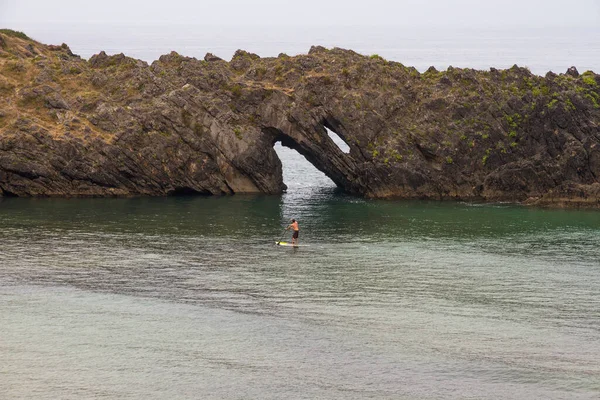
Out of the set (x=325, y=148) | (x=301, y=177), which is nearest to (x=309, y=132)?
(x=325, y=148)

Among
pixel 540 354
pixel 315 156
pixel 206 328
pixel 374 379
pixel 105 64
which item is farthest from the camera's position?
pixel 105 64

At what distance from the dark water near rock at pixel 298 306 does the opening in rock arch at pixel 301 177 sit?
31.0m

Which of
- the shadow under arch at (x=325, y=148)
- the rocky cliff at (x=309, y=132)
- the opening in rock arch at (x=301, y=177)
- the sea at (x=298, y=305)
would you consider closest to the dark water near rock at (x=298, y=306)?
the sea at (x=298, y=305)

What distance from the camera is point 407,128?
120562mm

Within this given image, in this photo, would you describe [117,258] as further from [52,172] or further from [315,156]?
[315,156]

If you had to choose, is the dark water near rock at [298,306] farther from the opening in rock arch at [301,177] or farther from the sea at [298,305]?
the opening in rock arch at [301,177]

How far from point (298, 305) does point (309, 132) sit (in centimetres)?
5546

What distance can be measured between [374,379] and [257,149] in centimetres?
6945

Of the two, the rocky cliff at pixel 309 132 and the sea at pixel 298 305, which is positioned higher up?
the rocky cliff at pixel 309 132

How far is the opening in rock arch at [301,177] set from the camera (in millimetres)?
137125

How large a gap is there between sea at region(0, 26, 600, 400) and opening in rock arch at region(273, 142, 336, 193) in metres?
30.6

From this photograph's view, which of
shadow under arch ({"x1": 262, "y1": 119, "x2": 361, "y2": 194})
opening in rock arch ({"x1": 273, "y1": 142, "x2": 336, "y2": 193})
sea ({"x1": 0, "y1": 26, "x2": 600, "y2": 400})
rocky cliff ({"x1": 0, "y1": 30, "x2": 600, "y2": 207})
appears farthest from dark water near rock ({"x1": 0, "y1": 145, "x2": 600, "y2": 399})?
opening in rock arch ({"x1": 273, "y1": 142, "x2": 336, "y2": 193})

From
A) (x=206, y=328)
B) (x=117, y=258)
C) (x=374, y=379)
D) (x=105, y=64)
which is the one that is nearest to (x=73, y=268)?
(x=117, y=258)

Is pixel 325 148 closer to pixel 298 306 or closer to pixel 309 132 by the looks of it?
pixel 309 132
